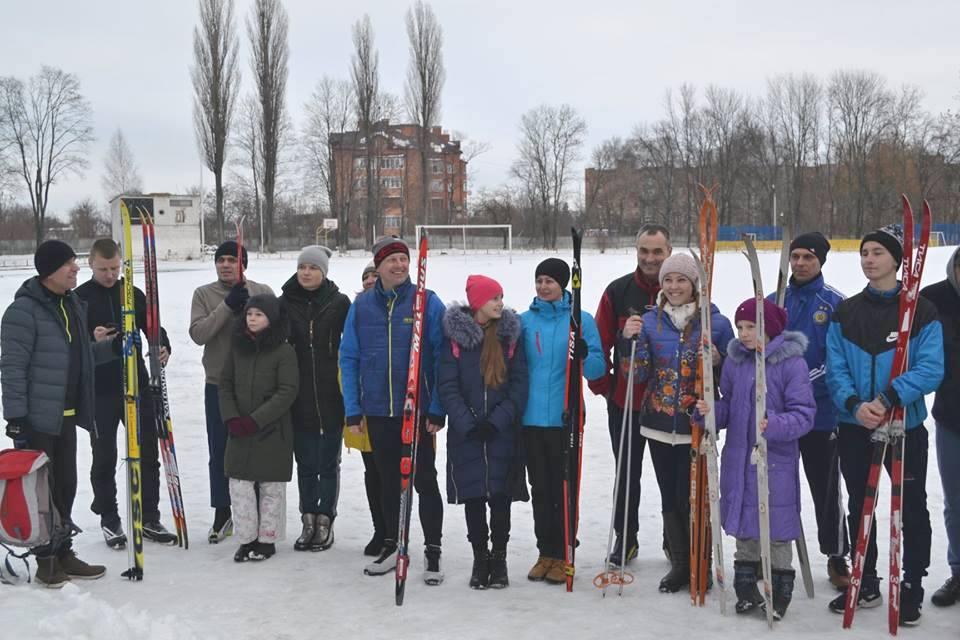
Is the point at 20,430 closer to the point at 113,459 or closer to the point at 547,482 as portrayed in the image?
the point at 113,459

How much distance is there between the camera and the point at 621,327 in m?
4.33

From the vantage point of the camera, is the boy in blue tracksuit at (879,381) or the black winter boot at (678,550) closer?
the boy in blue tracksuit at (879,381)

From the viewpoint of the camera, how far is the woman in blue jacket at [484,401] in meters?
4.02

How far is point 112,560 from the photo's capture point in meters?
4.45

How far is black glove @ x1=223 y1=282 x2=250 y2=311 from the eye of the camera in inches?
180

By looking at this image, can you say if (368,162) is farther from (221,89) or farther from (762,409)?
(762,409)

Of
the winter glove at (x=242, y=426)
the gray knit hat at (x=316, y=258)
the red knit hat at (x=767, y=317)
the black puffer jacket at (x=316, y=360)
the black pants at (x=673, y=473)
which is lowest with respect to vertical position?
the black pants at (x=673, y=473)

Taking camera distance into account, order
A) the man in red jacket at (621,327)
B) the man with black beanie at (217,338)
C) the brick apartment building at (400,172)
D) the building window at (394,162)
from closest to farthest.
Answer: the man in red jacket at (621,327)
the man with black beanie at (217,338)
the brick apartment building at (400,172)
the building window at (394,162)

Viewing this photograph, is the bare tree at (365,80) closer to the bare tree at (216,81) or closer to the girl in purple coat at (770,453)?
the bare tree at (216,81)

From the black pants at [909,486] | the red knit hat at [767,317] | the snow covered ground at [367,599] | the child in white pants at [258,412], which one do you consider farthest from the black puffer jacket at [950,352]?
the child in white pants at [258,412]

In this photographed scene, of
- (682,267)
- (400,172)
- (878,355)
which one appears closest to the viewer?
(878,355)

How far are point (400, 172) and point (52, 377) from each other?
6516cm


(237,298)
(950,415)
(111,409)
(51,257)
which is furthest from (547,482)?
(51,257)

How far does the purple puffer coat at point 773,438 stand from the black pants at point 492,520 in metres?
1.11
